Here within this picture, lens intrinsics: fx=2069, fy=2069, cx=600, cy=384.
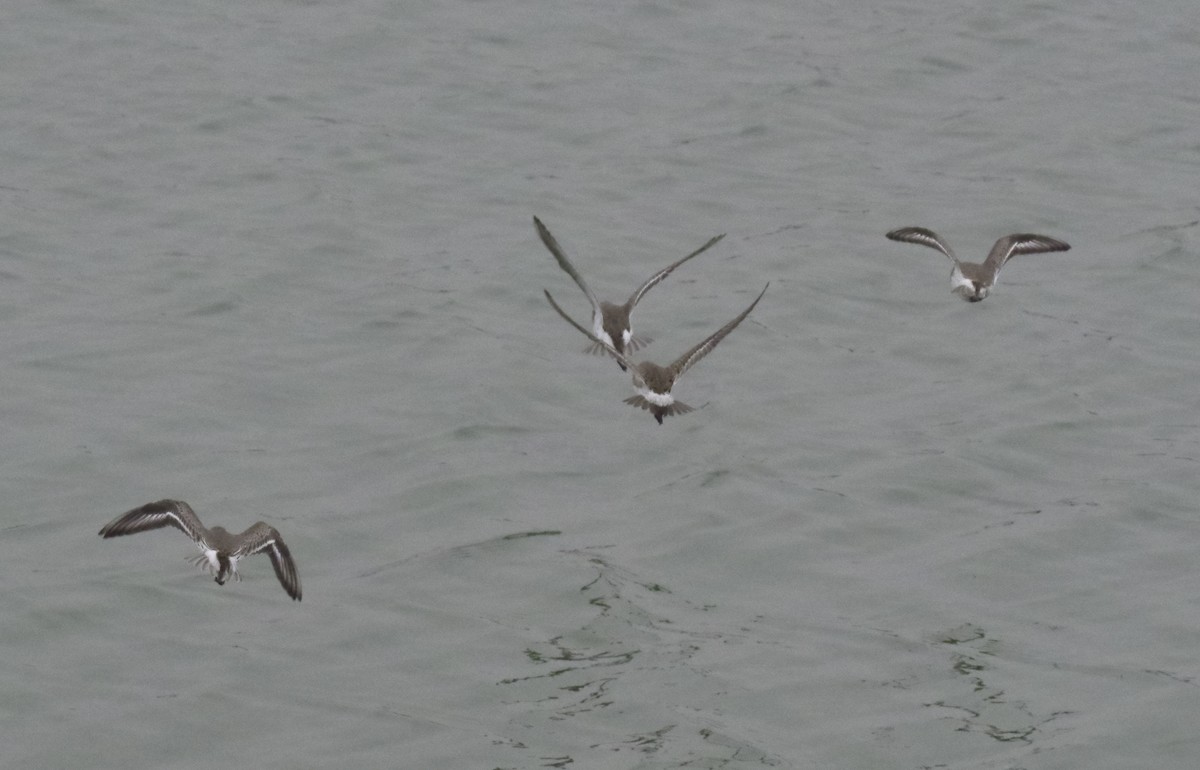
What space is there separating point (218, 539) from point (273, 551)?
0.39 m

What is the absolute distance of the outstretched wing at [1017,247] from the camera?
18.7m

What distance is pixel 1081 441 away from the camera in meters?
18.8

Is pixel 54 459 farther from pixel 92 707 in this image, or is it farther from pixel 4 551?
pixel 92 707

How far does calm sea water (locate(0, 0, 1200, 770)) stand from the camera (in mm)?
14234

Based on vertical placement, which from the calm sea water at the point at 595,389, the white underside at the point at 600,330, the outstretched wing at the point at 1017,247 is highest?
the outstretched wing at the point at 1017,247

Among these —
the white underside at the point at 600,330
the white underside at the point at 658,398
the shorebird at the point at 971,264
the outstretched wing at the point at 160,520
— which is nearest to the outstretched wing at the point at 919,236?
the shorebird at the point at 971,264

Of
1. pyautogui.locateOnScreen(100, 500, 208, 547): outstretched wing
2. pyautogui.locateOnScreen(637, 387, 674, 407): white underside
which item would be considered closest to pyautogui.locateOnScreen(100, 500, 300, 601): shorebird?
pyautogui.locateOnScreen(100, 500, 208, 547): outstretched wing

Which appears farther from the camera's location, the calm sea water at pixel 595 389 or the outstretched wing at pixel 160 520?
the calm sea water at pixel 595 389

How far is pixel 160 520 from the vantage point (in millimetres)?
13820

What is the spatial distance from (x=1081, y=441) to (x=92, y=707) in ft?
30.7

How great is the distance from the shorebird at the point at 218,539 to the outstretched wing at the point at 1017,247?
772 centimetres

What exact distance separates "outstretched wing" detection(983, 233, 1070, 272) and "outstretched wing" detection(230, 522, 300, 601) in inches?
303

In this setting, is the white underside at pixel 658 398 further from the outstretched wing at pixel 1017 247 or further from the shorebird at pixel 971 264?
the outstretched wing at pixel 1017 247

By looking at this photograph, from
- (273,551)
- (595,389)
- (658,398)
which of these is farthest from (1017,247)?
(273,551)
